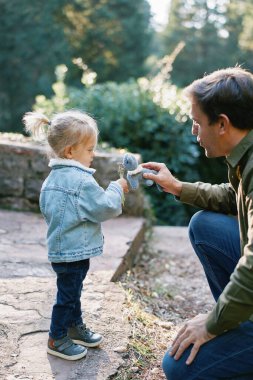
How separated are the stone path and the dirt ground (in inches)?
2.9

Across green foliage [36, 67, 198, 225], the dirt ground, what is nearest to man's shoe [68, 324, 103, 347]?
the dirt ground

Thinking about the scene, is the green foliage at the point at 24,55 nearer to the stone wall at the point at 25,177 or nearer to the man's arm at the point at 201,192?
the stone wall at the point at 25,177

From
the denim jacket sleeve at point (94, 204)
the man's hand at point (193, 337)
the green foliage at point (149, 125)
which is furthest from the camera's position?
the green foliage at point (149, 125)

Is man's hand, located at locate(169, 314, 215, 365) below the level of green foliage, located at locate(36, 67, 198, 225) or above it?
below

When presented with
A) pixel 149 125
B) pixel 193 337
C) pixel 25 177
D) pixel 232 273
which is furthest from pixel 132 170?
pixel 149 125

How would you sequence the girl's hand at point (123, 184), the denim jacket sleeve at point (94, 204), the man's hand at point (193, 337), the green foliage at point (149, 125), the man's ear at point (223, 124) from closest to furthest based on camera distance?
1. the man's hand at point (193, 337)
2. the man's ear at point (223, 124)
3. the denim jacket sleeve at point (94, 204)
4. the girl's hand at point (123, 184)
5. the green foliage at point (149, 125)

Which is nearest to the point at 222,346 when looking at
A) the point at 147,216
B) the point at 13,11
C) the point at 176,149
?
the point at 147,216

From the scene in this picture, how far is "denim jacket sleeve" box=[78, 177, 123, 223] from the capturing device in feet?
7.07

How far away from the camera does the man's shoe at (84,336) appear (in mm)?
2350

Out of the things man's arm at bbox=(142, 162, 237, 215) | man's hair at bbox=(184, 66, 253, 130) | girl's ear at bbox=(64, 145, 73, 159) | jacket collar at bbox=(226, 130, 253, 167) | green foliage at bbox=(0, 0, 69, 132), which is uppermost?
green foliage at bbox=(0, 0, 69, 132)

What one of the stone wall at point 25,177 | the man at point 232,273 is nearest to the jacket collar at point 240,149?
the man at point 232,273

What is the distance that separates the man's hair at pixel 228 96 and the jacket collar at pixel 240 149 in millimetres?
41

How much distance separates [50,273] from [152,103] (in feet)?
11.5

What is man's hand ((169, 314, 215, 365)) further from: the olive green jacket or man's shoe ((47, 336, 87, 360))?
man's shoe ((47, 336, 87, 360))
